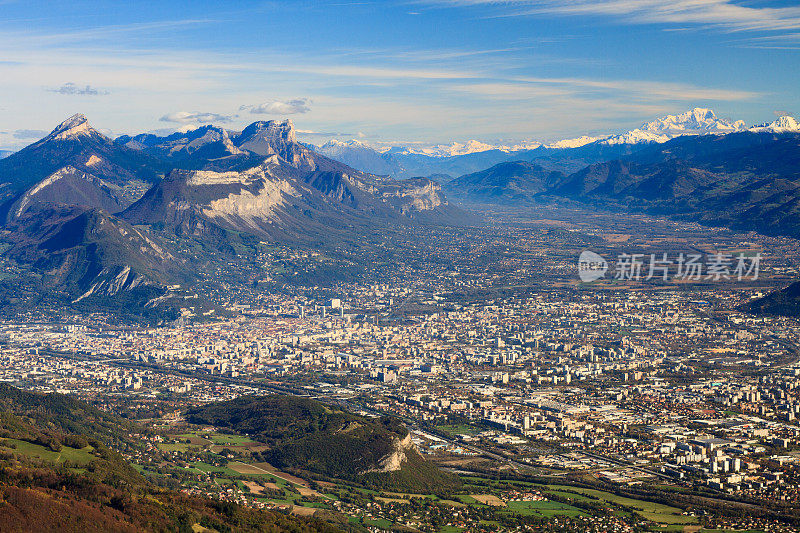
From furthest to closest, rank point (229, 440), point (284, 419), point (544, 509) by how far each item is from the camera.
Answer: point (284, 419) → point (229, 440) → point (544, 509)

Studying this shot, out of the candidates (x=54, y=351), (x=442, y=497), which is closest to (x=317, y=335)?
(x=54, y=351)

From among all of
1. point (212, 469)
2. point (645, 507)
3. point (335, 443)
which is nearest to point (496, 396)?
point (335, 443)

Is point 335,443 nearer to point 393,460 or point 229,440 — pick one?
point 393,460

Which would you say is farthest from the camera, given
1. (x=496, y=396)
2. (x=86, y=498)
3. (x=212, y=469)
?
(x=496, y=396)

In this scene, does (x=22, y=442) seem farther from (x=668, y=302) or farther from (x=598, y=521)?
(x=668, y=302)

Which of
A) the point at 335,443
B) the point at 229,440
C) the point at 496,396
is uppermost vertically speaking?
the point at 496,396

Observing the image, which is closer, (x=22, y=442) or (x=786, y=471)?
(x=22, y=442)

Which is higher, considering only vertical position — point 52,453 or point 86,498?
point 86,498

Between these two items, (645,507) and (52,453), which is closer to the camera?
(52,453)
